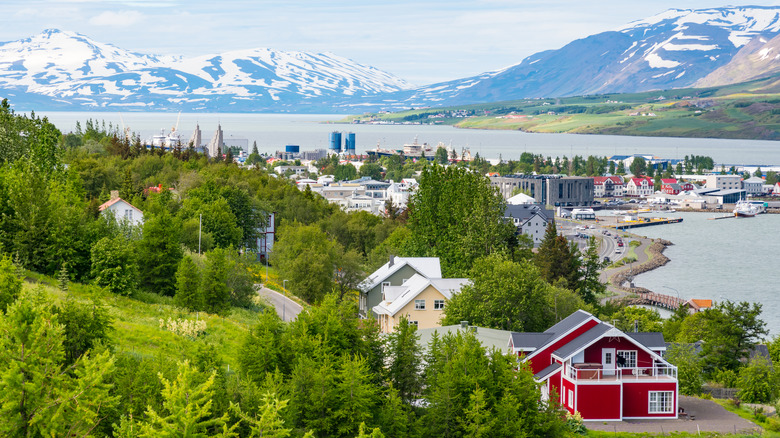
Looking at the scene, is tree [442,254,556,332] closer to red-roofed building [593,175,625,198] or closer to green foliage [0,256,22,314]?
green foliage [0,256,22,314]

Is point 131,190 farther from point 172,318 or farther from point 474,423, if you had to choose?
point 474,423

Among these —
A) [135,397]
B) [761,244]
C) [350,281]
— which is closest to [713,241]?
[761,244]

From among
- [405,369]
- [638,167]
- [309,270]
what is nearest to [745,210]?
[638,167]

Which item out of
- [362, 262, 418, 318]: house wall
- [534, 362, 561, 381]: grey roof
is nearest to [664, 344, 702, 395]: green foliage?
[534, 362, 561, 381]: grey roof

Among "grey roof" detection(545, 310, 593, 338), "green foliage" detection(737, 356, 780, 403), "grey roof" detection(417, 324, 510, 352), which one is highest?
"grey roof" detection(545, 310, 593, 338)

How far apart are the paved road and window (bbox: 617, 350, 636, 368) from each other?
12.0 metres

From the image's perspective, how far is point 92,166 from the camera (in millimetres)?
48938

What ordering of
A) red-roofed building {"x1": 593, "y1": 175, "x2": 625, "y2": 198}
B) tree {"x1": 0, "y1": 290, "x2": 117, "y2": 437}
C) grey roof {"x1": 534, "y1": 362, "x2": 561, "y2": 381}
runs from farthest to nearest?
red-roofed building {"x1": 593, "y1": 175, "x2": 625, "y2": 198}
grey roof {"x1": 534, "y1": 362, "x2": 561, "y2": 381}
tree {"x1": 0, "y1": 290, "x2": 117, "y2": 437}

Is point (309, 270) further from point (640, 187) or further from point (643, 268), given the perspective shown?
point (640, 187)

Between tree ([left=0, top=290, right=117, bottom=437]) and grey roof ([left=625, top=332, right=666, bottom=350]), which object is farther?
grey roof ([left=625, top=332, right=666, bottom=350])

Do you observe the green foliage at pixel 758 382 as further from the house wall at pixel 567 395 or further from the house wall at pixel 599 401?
the house wall at pixel 567 395

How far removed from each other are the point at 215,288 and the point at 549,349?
9992 millimetres

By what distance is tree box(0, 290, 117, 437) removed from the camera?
40.3ft

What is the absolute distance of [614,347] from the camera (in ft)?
73.6
